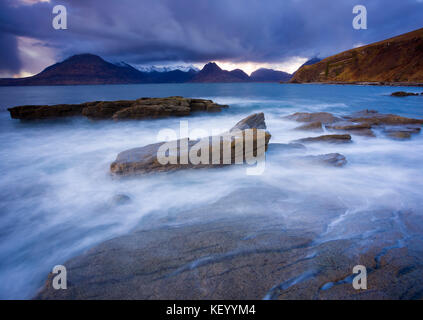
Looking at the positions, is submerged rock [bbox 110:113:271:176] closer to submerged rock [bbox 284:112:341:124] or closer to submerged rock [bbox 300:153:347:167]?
submerged rock [bbox 300:153:347:167]

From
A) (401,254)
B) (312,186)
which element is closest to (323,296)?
(401,254)

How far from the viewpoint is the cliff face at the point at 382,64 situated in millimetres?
66750

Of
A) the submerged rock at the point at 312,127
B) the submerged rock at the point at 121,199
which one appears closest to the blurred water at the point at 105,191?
the submerged rock at the point at 121,199

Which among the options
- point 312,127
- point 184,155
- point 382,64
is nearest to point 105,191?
point 184,155

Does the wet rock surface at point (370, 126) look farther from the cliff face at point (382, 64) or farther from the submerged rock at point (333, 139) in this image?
the cliff face at point (382, 64)

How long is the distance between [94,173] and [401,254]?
245 inches

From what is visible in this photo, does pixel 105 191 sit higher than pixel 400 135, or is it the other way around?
pixel 400 135

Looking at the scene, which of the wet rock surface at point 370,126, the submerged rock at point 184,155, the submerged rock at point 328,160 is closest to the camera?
the submerged rock at point 184,155

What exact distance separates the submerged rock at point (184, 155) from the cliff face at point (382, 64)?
8646 centimetres

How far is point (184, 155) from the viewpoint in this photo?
16.9ft

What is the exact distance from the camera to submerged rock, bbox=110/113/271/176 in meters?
4.94

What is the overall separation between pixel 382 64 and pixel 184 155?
10265 cm

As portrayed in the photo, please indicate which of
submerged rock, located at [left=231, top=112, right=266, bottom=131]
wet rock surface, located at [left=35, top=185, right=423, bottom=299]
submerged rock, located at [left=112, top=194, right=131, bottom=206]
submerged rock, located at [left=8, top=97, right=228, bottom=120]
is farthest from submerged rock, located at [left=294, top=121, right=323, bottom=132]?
submerged rock, located at [left=112, top=194, right=131, bottom=206]

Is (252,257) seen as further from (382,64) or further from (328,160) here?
(382,64)
